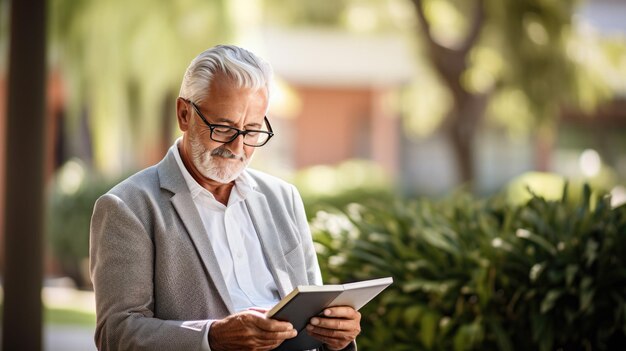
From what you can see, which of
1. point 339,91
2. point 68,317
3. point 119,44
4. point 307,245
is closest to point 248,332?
point 307,245

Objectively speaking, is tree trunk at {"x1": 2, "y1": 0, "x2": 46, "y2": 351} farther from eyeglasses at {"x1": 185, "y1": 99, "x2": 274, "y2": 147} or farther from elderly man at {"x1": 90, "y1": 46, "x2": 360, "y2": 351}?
eyeglasses at {"x1": 185, "y1": 99, "x2": 274, "y2": 147}

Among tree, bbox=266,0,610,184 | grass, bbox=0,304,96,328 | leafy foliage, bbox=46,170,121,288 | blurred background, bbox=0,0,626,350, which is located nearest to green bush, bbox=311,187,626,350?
blurred background, bbox=0,0,626,350

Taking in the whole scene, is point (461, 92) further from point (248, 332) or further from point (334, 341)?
point (248, 332)

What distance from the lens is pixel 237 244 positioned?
3.48 meters

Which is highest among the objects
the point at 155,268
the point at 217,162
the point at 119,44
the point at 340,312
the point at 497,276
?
the point at 217,162

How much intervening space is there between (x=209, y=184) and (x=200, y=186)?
0.05 metres

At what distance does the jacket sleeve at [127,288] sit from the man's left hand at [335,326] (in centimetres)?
35

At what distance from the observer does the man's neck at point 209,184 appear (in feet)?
11.4

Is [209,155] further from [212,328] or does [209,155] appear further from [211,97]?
→ [212,328]

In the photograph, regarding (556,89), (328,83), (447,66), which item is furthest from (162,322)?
(328,83)

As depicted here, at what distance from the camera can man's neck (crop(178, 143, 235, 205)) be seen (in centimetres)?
346

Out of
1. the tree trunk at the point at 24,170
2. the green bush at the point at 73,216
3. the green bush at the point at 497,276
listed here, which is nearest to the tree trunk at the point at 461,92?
the green bush at the point at 73,216

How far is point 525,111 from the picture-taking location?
1695 cm

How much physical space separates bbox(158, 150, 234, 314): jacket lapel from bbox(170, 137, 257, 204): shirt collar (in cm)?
2
